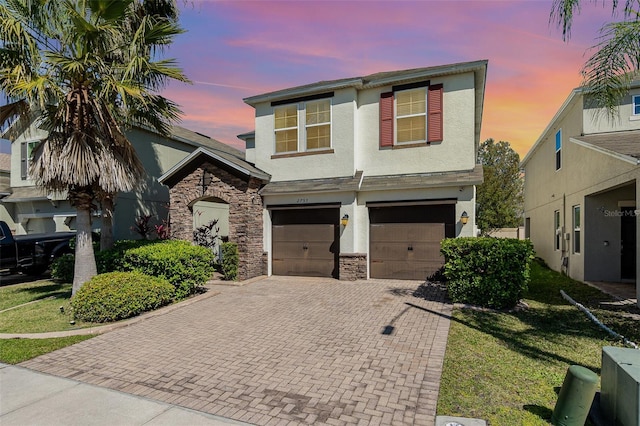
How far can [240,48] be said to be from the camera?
34.6ft

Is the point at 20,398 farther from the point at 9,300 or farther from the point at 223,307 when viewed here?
the point at 9,300

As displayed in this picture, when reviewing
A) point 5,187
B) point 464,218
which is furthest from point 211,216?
point 464,218

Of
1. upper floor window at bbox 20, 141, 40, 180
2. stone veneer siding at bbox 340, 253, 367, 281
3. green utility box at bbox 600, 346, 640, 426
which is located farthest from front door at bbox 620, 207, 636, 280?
upper floor window at bbox 20, 141, 40, 180

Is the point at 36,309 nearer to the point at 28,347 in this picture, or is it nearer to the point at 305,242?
the point at 28,347

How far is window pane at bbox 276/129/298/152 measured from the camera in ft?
44.2

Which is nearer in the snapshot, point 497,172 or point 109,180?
point 109,180

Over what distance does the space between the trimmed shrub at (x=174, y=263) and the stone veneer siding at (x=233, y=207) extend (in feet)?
7.85

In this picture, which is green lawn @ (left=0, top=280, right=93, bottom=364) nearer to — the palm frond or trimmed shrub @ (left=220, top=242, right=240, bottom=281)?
trimmed shrub @ (left=220, top=242, right=240, bottom=281)

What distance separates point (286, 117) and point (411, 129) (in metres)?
4.77

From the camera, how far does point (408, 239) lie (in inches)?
472

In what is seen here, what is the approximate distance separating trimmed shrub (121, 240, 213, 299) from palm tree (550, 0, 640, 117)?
10.3 meters

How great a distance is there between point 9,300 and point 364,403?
37.1ft

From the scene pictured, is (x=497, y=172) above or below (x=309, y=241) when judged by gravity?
above

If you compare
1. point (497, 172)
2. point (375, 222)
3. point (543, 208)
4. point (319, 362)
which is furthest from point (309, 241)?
point (497, 172)
